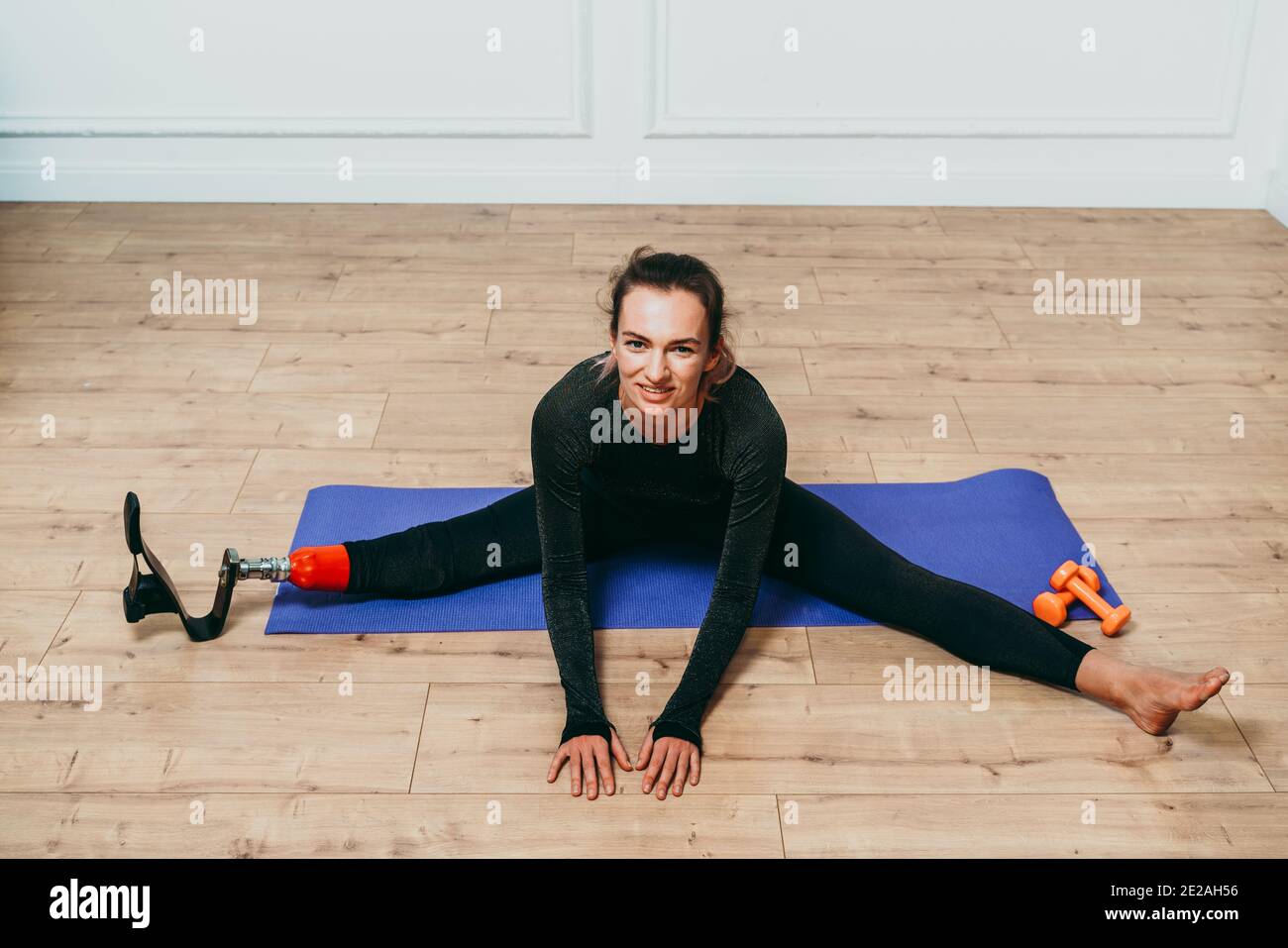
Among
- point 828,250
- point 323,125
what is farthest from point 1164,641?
point 323,125

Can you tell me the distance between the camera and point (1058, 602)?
1.98 meters

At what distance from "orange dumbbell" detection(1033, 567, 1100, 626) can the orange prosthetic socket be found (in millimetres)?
1092

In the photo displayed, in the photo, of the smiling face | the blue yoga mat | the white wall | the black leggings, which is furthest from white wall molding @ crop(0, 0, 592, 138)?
the smiling face

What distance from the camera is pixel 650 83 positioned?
348cm

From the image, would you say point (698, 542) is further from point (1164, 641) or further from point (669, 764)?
point (1164, 641)

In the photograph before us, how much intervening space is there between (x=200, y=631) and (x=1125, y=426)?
181 centimetres

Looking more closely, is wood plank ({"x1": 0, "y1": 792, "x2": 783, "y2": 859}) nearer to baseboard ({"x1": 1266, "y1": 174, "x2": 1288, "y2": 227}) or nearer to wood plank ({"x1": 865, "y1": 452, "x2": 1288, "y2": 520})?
wood plank ({"x1": 865, "y1": 452, "x2": 1288, "y2": 520})

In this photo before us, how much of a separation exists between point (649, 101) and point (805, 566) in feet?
6.36

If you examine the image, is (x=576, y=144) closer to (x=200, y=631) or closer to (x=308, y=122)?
(x=308, y=122)

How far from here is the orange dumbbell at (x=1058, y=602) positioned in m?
1.98

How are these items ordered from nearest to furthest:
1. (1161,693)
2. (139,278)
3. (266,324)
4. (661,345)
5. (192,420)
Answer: (661,345)
(1161,693)
(192,420)
(266,324)
(139,278)

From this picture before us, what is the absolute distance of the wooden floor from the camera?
5.44 ft

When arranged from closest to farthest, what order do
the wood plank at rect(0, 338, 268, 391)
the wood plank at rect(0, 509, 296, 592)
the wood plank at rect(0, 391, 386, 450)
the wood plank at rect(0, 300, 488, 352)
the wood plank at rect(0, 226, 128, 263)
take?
the wood plank at rect(0, 509, 296, 592) < the wood plank at rect(0, 391, 386, 450) < the wood plank at rect(0, 338, 268, 391) < the wood plank at rect(0, 300, 488, 352) < the wood plank at rect(0, 226, 128, 263)

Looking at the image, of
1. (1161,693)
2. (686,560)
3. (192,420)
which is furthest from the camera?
(192,420)
